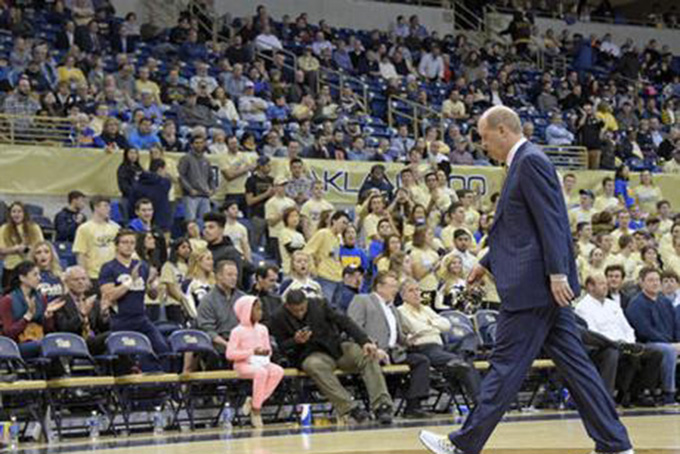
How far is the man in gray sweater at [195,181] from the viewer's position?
629 inches

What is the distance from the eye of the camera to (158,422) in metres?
11.1

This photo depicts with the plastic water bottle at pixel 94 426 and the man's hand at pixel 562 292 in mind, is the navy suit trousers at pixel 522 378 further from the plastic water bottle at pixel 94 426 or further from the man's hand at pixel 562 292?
the plastic water bottle at pixel 94 426

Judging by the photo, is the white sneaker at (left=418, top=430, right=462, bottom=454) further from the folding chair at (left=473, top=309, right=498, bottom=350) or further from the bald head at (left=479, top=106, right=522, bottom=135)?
the folding chair at (left=473, top=309, right=498, bottom=350)

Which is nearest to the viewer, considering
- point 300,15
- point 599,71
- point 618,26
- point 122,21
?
point 122,21

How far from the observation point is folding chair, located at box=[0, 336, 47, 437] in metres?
10.3

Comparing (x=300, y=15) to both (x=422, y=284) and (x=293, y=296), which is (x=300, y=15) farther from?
(x=293, y=296)

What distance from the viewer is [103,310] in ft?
38.3

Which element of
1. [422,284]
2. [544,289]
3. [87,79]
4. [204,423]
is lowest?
[204,423]

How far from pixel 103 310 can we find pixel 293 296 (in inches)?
72.0

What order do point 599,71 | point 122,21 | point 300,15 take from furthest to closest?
point 599,71, point 300,15, point 122,21

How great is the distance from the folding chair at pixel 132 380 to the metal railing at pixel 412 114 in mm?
Answer: 11986

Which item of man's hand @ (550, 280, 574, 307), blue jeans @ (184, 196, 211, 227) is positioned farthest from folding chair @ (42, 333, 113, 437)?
man's hand @ (550, 280, 574, 307)

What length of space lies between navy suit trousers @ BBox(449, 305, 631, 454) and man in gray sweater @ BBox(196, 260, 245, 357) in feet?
18.8

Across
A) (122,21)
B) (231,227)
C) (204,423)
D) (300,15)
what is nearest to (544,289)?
(204,423)
